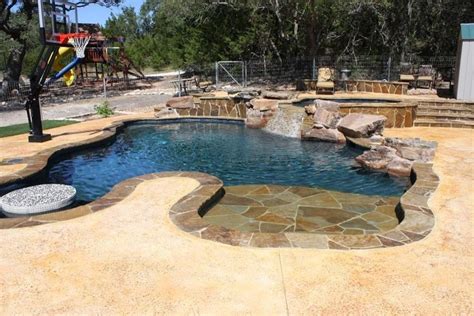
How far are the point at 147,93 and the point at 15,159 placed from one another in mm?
14285

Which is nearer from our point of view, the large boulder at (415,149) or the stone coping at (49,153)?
the stone coping at (49,153)

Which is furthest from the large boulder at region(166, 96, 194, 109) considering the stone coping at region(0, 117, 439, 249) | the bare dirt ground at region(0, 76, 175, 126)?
the stone coping at region(0, 117, 439, 249)

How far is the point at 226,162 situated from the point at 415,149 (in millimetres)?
3697

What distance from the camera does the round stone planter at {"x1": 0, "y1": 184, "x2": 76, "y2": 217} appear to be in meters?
5.36

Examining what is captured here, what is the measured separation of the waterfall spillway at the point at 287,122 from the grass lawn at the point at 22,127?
6.48 meters

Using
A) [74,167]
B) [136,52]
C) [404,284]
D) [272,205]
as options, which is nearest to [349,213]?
[272,205]

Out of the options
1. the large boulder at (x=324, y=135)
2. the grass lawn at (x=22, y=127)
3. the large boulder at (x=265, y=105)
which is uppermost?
the large boulder at (x=265, y=105)

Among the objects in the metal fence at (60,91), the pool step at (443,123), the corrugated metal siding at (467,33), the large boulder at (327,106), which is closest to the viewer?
the large boulder at (327,106)

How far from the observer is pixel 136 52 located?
33.9m

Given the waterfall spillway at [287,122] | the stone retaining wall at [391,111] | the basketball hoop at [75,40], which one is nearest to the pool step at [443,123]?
the stone retaining wall at [391,111]

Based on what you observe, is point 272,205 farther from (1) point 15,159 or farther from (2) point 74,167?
(1) point 15,159

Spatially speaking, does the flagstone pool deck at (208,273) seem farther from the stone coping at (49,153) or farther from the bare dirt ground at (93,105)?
the bare dirt ground at (93,105)

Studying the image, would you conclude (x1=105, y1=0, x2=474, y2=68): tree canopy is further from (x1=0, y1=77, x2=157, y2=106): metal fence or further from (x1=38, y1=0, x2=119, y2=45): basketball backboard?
(x1=38, y1=0, x2=119, y2=45): basketball backboard

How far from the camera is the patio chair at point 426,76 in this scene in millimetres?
15884
